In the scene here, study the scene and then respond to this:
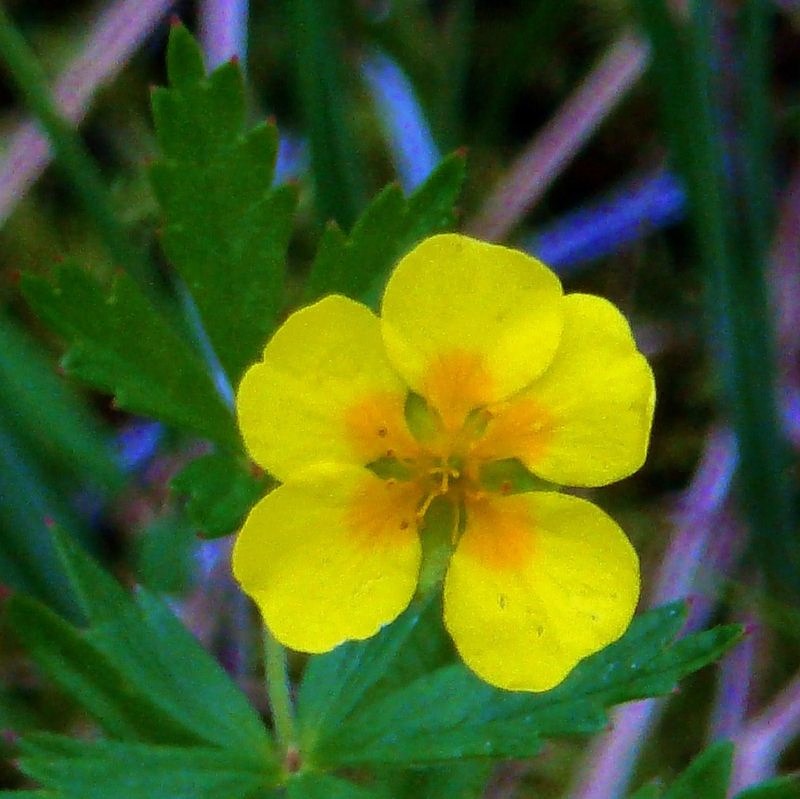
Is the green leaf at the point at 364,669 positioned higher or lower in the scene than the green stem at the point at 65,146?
lower

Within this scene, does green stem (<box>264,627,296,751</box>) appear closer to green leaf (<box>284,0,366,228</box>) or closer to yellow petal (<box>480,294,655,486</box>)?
yellow petal (<box>480,294,655,486</box>)

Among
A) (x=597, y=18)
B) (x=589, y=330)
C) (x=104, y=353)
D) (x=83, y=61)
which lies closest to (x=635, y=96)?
(x=597, y=18)

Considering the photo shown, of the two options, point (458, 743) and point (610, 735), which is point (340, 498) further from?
point (610, 735)

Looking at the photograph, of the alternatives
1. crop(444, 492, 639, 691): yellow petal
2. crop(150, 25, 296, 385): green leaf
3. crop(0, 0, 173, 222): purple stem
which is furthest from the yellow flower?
crop(0, 0, 173, 222): purple stem

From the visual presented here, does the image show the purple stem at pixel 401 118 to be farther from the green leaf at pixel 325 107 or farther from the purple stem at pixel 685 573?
the purple stem at pixel 685 573

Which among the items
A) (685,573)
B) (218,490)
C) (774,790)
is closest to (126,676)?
(218,490)

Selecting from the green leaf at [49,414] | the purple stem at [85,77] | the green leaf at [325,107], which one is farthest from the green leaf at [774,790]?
the purple stem at [85,77]
